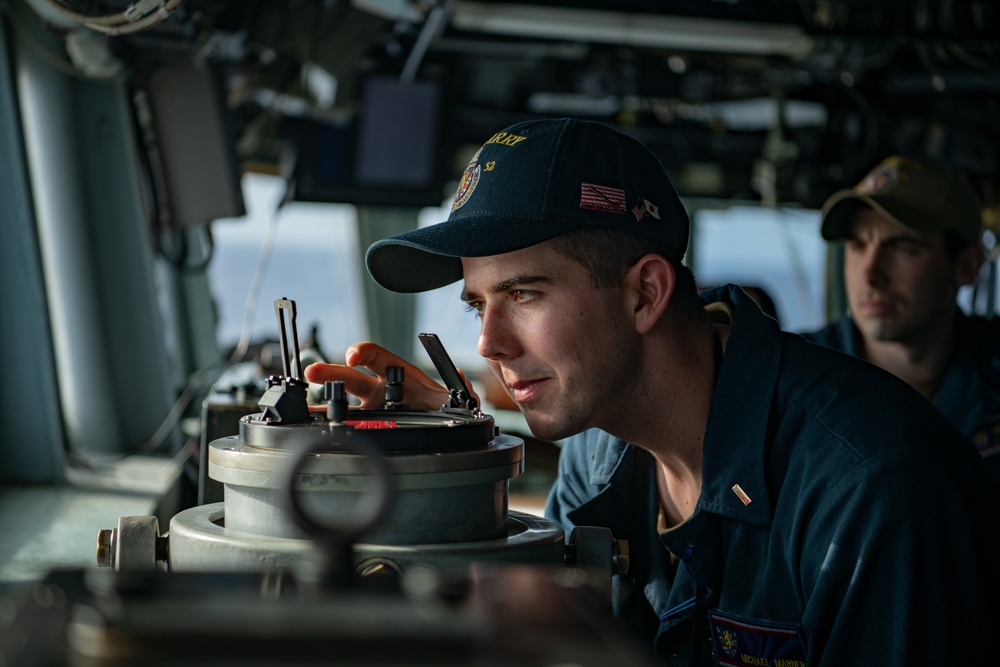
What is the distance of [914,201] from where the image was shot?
8.18ft

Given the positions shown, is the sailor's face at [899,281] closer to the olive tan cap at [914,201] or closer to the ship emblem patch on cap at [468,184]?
the olive tan cap at [914,201]

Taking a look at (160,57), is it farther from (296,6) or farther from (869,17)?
(869,17)

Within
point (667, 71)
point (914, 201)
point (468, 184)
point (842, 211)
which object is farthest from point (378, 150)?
point (468, 184)

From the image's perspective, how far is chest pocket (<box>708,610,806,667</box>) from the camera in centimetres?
118

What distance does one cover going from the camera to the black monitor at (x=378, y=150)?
3.90 meters

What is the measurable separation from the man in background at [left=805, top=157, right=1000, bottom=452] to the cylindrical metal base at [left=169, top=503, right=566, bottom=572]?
1806mm

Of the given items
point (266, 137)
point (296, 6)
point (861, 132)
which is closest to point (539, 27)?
point (296, 6)

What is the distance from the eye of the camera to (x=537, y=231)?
1184 millimetres

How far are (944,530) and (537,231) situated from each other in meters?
0.55

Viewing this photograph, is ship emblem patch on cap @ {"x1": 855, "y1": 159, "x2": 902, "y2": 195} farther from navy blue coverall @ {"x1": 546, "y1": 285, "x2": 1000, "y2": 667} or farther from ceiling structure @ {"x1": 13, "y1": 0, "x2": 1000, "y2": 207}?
navy blue coverall @ {"x1": 546, "y1": 285, "x2": 1000, "y2": 667}

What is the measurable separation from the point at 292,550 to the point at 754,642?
64 centimetres

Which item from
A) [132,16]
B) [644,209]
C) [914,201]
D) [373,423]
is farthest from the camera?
[914,201]

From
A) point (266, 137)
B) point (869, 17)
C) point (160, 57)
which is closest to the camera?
point (160, 57)

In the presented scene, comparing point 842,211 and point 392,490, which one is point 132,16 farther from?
point 842,211
